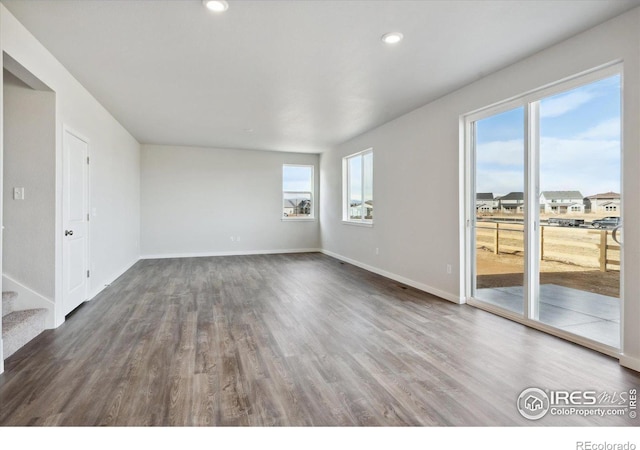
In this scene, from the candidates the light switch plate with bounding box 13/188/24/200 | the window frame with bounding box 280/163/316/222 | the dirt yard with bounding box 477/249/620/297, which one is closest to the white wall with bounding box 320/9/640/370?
the dirt yard with bounding box 477/249/620/297

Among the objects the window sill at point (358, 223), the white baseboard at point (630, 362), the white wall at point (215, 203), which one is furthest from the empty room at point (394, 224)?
the white wall at point (215, 203)

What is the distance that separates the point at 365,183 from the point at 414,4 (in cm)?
434

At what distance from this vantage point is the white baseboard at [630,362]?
2.44 meters

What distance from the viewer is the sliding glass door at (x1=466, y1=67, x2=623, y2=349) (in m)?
2.80

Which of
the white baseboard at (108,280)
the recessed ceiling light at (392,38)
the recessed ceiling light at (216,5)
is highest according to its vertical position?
the recessed ceiling light at (392,38)

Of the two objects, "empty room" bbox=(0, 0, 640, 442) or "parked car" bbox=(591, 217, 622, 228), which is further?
"parked car" bbox=(591, 217, 622, 228)

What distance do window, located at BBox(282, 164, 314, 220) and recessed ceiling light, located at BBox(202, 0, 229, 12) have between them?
20.9ft

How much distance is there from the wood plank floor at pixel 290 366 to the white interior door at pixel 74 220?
0.27m

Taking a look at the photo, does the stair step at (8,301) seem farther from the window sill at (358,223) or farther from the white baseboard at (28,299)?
the window sill at (358,223)

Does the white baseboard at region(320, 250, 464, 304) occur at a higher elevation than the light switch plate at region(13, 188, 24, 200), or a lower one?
lower

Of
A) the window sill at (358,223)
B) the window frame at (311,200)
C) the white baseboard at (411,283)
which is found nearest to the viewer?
the white baseboard at (411,283)

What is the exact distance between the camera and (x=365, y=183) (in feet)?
22.1

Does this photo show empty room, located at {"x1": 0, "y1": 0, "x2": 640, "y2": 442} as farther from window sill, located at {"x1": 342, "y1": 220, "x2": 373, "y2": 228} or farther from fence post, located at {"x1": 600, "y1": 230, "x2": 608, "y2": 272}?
window sill, located at {"x1": 342, "y1": 220, "x2": 373, "y2": 228}

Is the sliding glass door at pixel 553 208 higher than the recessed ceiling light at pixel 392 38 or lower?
lower
